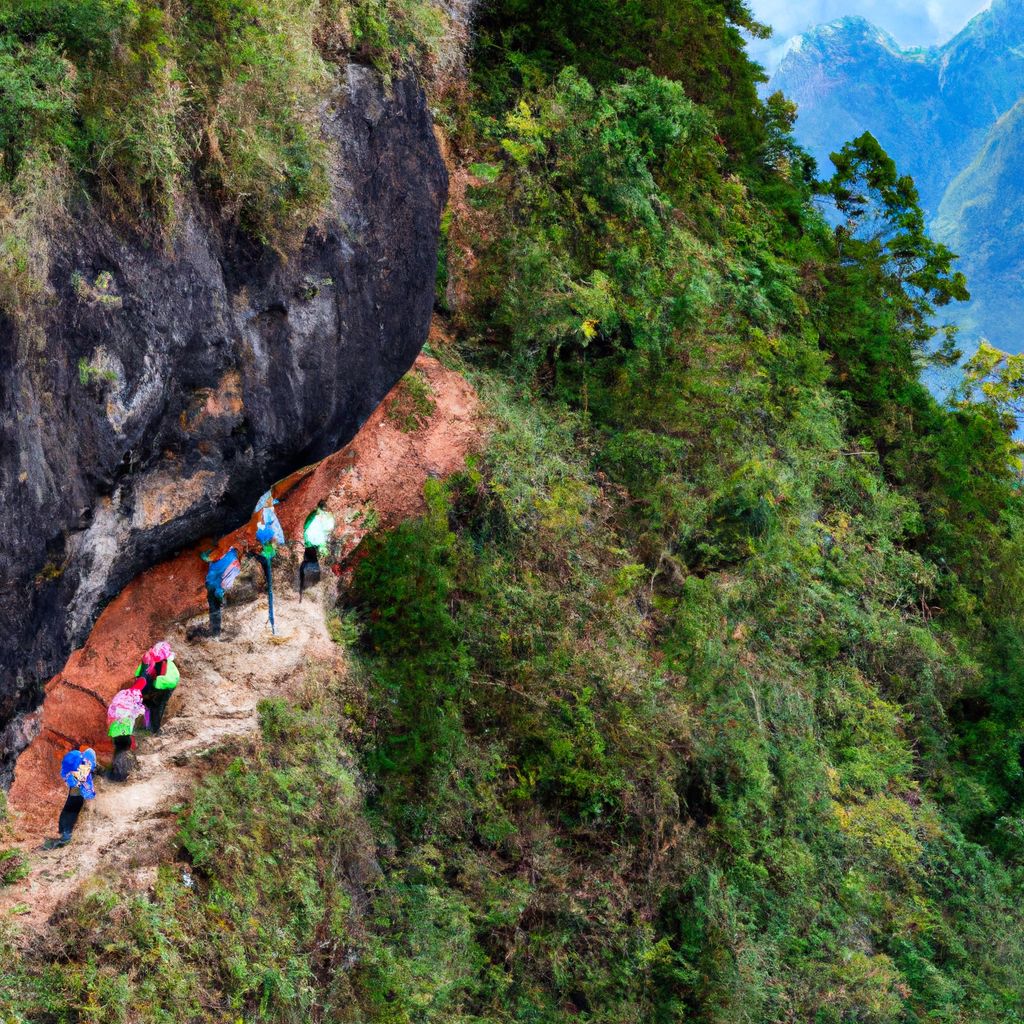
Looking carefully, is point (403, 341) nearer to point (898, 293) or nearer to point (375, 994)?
point (375, 994)

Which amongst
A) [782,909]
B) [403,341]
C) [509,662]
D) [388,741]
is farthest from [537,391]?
[782,909]

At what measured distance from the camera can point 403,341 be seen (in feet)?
36.7

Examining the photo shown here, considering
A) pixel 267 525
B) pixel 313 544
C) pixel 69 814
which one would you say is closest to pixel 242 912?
pixel 69 814

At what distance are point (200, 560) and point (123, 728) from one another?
2.10 m

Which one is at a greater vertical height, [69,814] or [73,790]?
[73,790]

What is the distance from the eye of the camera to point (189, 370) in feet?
26.8

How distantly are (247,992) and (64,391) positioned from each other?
5006mm

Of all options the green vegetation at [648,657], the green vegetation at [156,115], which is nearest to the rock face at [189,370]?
the green vegetation at [156,115]

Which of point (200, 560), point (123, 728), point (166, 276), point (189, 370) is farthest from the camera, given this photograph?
point (200, 560)

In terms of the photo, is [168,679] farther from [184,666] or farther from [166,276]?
[166,276]

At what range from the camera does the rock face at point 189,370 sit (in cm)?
692

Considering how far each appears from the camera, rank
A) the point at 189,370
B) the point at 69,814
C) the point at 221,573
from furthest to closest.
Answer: the point at 221,573 < the point at 189,370 < the point at 69,814

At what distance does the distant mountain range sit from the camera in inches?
3346

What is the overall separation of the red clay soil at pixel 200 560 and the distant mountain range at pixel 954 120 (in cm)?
8102
